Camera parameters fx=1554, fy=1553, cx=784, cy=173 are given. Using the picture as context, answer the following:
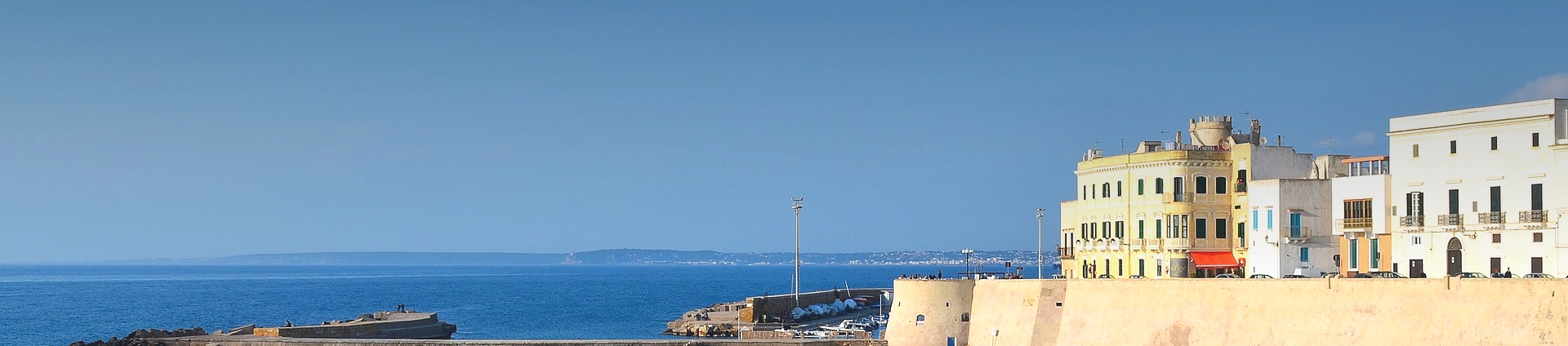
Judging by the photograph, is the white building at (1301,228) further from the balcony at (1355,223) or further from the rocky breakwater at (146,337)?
the rocky breakwater at (146,337)

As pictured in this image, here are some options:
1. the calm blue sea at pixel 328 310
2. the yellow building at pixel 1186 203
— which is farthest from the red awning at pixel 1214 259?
the calm blue sea at pixel 328 310

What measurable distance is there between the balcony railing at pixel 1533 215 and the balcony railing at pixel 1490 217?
0.73 metres

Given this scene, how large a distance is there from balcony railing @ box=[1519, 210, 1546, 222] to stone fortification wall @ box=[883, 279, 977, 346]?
60.9 feet

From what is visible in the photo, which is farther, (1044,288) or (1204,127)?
(1204,127)

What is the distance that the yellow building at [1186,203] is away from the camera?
5766cm

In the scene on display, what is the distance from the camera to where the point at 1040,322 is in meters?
52.9

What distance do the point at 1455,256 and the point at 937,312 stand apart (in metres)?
17.3

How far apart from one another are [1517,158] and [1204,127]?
19.8 meters

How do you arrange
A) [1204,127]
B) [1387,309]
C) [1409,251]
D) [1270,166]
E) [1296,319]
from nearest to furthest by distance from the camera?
[1387,309]
[1296,319]
[1409,251]
[1270,166]
[1204,127]

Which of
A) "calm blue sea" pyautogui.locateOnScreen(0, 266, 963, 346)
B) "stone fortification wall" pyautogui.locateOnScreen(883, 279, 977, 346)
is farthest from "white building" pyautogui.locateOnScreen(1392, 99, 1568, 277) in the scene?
"calm blue sea" pyautogui.locateOnScreen(0, 266, 963, 346)

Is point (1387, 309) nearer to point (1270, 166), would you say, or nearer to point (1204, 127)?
point (1270, 166)

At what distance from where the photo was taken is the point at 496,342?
6100cm

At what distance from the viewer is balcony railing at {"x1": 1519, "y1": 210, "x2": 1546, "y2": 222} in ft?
144

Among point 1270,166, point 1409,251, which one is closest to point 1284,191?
point 1270,166
